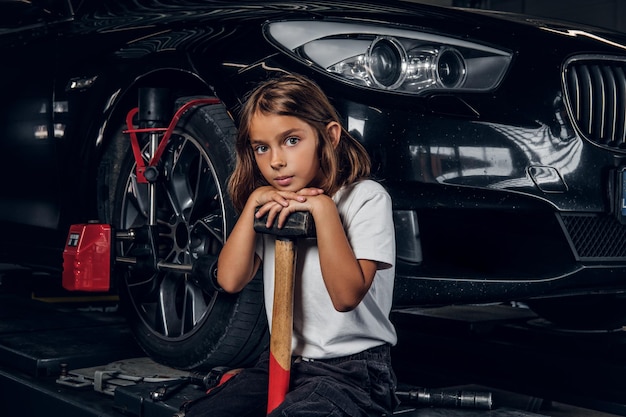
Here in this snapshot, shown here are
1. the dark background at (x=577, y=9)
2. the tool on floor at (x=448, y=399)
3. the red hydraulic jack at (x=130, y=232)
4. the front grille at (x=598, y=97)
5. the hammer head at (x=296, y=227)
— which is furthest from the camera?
Result: the dark background at (x=577, y=9)

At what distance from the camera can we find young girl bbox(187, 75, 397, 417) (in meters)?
1.70

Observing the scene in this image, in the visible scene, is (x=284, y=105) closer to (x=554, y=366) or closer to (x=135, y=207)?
(x=135, y=207)

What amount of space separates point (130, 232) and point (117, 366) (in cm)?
37

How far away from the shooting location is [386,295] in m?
1.89

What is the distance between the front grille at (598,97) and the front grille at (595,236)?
8.3 inches

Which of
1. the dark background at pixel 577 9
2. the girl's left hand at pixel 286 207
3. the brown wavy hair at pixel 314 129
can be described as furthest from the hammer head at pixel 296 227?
the dark background at pixel 577 9

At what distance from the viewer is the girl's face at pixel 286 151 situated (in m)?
1.76

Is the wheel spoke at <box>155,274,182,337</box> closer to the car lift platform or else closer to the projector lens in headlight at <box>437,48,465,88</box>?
the car lift platform

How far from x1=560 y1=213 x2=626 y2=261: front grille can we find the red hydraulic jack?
1.08 metres

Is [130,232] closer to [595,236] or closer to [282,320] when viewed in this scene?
[282,320]

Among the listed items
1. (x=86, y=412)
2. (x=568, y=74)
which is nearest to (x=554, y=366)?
(x=568, y=74)

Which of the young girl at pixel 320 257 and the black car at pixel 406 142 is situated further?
the black car at pixel 406 142

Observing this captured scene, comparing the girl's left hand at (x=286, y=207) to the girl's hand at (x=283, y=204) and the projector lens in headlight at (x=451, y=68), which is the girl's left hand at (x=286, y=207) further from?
the projector lens in headlight at (x=451, y=68)

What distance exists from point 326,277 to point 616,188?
105 cm
